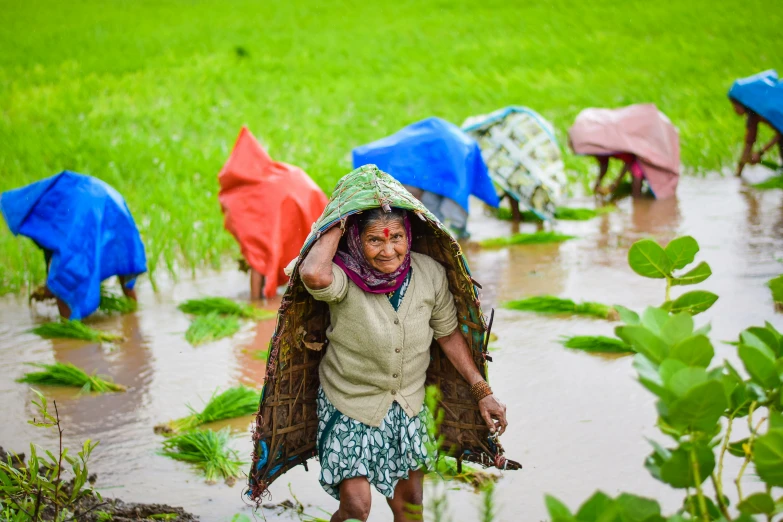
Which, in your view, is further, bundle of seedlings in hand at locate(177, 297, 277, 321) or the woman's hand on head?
bundle of seedlings in hand at locate(177, 297, 277, 321)

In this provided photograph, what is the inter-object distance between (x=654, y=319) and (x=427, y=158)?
472cm

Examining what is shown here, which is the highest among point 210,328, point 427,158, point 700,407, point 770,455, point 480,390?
point 700,407

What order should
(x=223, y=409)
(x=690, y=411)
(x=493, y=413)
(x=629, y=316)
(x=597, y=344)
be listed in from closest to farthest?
(x=690, y=411) → (x=629, y=316) → (x=493, y=413) → (x=223, y=409) → (x=597, y=344)

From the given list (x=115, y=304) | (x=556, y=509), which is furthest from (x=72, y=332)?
(x=556, y=509)

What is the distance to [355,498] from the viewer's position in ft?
9.27

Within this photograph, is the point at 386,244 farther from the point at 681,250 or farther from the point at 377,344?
the point at 681,250

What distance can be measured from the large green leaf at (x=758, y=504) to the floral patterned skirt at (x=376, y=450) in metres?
1.26

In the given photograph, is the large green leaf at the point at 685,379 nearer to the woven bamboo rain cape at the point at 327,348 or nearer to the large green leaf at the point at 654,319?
the large green leaf at the point at 654,319

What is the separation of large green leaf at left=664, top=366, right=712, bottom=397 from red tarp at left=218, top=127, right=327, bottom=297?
4.39 metres

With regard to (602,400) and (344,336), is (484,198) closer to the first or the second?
(602,400)

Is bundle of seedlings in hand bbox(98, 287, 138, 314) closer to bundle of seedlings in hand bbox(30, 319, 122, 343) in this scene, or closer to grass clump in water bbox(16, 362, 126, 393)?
bundle of seedlings in hand bbox(30, 319, 122, 343)

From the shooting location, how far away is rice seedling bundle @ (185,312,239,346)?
5.33 m

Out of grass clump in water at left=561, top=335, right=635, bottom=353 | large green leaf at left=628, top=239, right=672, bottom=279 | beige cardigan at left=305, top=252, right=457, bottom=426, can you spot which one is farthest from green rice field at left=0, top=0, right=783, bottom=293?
large green leaf at left=628, top=239, right=672, bottom=279

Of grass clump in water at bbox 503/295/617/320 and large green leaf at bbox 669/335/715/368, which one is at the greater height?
large green leaf at bbox 669/335/715/368
